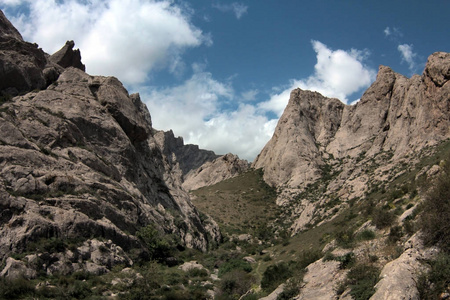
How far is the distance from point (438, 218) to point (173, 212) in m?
38.8

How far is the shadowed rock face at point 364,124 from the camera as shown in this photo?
53.3m

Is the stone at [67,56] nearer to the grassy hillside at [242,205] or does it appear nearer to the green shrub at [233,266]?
the grassy hillside at [242,205]

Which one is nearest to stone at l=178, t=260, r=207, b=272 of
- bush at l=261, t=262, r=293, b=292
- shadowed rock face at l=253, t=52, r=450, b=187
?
bush at l=261, t=262, r=293, b=292

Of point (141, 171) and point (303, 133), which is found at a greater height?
point (303, 133)

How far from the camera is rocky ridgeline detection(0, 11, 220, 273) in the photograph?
82.5 ft

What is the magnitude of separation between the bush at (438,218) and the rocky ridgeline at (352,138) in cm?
3608

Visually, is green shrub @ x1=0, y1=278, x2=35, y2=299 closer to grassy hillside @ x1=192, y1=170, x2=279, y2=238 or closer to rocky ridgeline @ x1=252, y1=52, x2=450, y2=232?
rocky ridgeline @ x1=252, y1=52, x2=450, y2=232

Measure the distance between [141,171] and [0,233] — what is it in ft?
80.5

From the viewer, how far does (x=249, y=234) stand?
60812 mm

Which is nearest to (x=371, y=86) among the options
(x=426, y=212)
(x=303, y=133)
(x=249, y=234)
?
(x=303, y=133)

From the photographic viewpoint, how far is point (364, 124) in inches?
3354

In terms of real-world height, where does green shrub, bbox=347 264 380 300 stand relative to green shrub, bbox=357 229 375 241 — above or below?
below

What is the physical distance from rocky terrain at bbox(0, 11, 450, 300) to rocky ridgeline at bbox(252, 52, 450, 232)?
497mm

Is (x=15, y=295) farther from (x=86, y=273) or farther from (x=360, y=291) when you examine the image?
(x=360, y=291)
